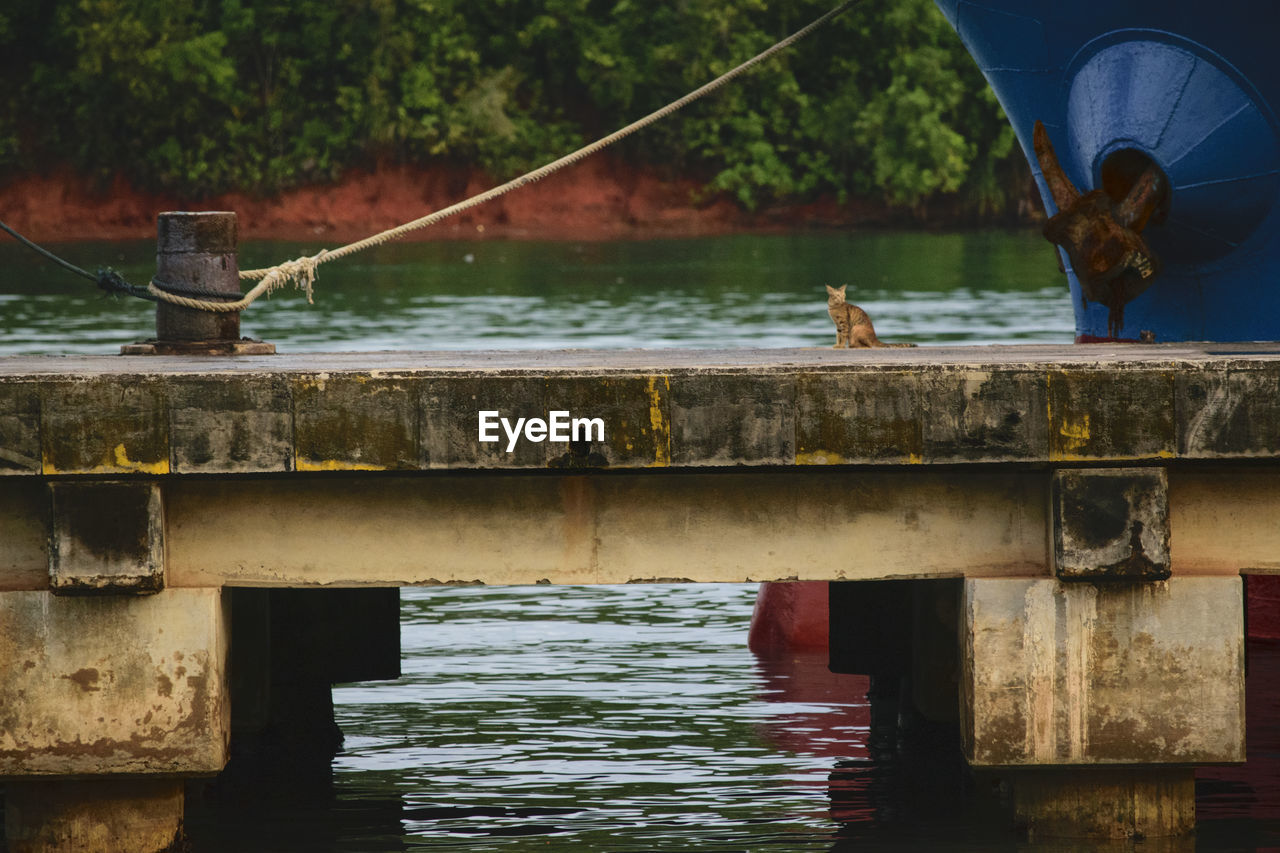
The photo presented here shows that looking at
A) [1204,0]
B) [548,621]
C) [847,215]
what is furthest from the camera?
[847,215]

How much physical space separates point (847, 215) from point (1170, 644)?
61.1 meters

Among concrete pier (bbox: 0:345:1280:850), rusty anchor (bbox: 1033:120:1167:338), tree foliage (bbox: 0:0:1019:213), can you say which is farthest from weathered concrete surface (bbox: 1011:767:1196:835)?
tree foliage (bbox: 0:0:1019:213)

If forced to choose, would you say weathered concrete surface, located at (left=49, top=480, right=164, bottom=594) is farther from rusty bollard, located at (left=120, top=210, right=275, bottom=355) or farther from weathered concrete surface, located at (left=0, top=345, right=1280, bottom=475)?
rusty bollard, located at (left=120, top=210, right=275, bottom=355)

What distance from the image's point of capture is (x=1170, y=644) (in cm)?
691

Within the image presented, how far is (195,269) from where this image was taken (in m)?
8.55

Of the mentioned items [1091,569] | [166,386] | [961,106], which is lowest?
[1091,569]

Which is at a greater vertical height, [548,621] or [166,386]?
[166,386]

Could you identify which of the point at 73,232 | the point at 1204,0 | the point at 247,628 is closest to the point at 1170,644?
the point at 247,628

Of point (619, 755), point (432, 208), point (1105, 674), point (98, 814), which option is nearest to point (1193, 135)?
point (619, 755)

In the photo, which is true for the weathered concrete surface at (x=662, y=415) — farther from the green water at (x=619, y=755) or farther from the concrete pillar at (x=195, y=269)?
the concrete pillar at (x=195, y=269)

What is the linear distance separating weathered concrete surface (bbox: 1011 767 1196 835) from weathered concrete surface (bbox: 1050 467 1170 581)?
0.66m

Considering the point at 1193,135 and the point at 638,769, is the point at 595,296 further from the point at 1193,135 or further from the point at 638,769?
the point at 638,769

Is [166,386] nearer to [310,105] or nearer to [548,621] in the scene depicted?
[548,621]

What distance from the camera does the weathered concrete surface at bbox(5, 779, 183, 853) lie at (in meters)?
7.02
